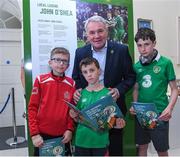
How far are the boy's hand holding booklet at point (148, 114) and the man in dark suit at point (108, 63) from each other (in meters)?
0.20

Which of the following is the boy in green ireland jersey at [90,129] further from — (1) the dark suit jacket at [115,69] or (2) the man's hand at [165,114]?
(2) the man's hand at [165,114]

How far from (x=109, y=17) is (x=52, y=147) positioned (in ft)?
4.80

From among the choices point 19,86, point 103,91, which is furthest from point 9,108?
point 103,91

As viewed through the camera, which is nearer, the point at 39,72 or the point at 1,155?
the point at 39,72

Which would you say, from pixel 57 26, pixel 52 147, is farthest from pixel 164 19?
pixel 52 147

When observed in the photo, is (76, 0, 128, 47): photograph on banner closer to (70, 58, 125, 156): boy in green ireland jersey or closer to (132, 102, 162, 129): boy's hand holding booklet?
(70, 58, 125, 156): boy in green ireland jersey

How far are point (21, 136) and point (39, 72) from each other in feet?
11.4

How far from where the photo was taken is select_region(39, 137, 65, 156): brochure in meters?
2.23

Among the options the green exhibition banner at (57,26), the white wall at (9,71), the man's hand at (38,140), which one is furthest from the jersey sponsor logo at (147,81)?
the white wall at (9,71)

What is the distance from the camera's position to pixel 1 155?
13.7 ft

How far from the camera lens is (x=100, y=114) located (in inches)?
83.5

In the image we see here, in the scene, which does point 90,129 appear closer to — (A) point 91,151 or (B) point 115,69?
(A) point 91,151

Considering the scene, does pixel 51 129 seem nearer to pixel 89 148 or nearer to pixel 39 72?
pixel 89 148

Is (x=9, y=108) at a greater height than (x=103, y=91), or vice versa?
(x=103, y=91)
